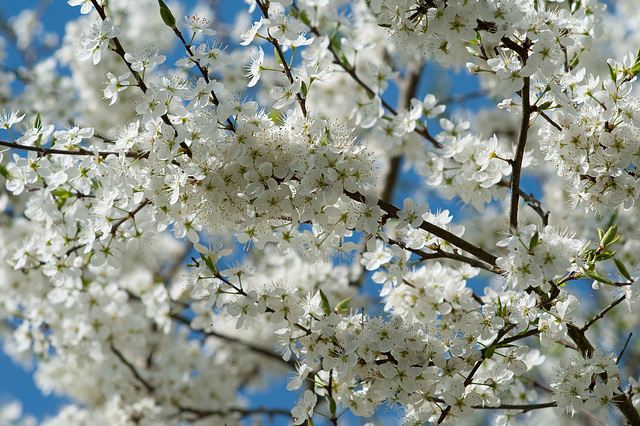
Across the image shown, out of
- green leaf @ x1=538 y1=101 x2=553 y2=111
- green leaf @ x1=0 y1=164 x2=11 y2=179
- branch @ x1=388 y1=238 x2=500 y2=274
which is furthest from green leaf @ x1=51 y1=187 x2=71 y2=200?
green leaf @ x1=538 y1=101 x2=553 y2=111

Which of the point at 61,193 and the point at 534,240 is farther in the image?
the point at 61,193

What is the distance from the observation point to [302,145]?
202 centimetres

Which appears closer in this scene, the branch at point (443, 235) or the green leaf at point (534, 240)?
the green leaf at point (534, 240)

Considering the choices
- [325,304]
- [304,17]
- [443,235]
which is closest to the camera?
[443,235]

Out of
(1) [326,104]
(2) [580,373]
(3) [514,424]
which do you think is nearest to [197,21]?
(2) [580,373]

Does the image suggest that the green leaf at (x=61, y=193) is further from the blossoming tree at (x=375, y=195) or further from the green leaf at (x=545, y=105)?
the green leaf at (x=545, y=105)

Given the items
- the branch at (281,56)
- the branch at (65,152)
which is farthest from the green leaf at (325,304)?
the branch at (65,152)

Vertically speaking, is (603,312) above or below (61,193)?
below

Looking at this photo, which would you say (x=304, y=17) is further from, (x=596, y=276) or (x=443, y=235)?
(x=596, y=276)

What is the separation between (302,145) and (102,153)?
798 millimetres

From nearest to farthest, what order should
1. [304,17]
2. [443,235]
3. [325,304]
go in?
1. [443,235]
2. [325,304]
3. [304,17]

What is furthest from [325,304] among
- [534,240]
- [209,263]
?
[534,240]

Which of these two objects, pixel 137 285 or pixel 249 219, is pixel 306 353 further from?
pixel 137 285

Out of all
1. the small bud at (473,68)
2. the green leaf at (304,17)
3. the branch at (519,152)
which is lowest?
the branch at (519,152)
